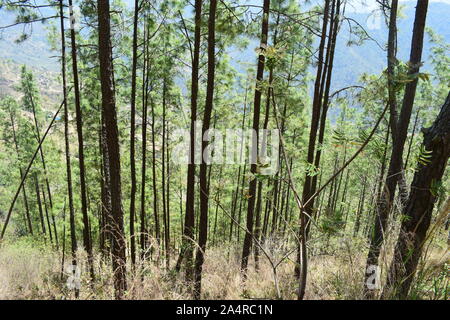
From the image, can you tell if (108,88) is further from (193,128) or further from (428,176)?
(428,176)

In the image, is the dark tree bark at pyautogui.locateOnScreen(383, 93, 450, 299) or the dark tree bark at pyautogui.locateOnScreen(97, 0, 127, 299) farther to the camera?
the dark tree bark at pyautogui.locateOnScreen(97, 0, 127, 299)

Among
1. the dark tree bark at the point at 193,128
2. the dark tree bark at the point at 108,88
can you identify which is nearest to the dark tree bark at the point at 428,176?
the dark tree bark at the point at 108,88

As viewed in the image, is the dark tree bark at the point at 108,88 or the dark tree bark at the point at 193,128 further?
the dark tree bark at the point at 193,128

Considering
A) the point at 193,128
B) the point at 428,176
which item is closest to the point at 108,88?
the point at 193,128

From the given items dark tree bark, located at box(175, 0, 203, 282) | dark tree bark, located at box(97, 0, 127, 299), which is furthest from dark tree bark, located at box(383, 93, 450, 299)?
dark tree bark, located at box(175, 0, 203, 282)

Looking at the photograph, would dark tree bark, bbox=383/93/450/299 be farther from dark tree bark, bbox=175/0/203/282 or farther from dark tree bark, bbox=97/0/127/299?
dark tree bark, bbox=175/0/203/282

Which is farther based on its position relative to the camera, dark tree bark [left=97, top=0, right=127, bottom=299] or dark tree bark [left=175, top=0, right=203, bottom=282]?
dark tree bark [left=175, top=0, right=203, bottom=282]

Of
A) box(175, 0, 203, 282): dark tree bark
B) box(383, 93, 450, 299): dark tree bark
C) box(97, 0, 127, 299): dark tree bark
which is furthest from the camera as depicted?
box(175, 0, 203, 282): dark tree bark

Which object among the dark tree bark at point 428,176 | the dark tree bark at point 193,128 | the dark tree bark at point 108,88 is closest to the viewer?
the dark tree bark at point 428,176

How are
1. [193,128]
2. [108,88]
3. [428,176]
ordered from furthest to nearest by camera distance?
[193,128] < [108,88] < [428,176]

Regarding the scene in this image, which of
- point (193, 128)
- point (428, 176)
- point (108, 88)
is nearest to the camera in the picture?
point (428, 176)

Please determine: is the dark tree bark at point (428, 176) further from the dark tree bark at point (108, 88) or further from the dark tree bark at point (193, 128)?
the dark tree bark at point (193, 128)

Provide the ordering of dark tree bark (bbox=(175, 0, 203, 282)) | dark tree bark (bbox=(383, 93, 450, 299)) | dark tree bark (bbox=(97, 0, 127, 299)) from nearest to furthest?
1. dark tree bark (bbox=(383, 93, 450, 299))
2. dark tree bark (bbox=(97, 0, 127, 299))
3. dark tree bark (bbox=(175, 0, 203, 282))
